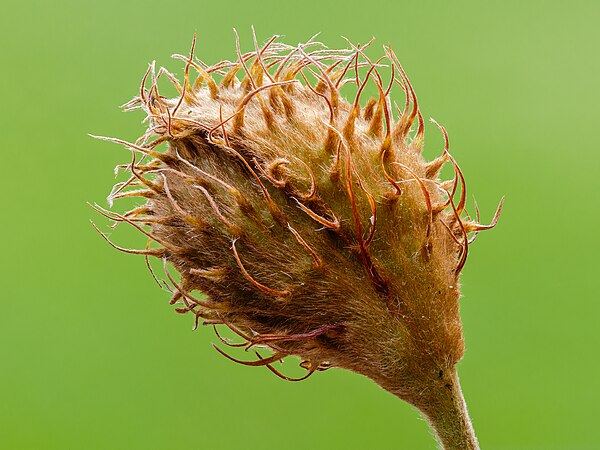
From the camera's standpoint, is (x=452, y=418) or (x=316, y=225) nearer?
(x=316, y=225)

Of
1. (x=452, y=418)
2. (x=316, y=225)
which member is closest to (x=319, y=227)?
(x=316, y=225)

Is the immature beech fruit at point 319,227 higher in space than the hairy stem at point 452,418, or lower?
higher

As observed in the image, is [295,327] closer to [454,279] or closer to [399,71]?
[454,279]

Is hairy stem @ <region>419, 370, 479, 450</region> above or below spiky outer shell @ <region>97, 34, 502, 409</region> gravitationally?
below

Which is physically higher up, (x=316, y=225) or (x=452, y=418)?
(x=316, y=225)

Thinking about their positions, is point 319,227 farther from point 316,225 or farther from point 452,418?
point 452,418

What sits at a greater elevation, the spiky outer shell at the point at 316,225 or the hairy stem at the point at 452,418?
the spiky outer shell at the point at 316,225
